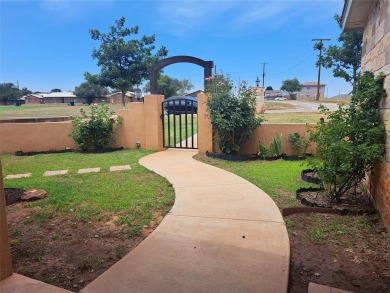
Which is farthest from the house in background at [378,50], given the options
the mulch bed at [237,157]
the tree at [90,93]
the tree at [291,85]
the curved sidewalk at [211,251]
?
the tree at [291,85]

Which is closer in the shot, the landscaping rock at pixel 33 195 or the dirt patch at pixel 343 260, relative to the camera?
the dirt patch at pixel 343 260

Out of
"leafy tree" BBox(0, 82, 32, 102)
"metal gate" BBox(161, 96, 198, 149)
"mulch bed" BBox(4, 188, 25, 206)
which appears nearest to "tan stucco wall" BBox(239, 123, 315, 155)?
"metal gate" BBox(161, 96, 198, 149)

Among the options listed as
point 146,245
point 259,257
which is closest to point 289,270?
point 259,257

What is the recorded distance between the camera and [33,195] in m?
4.18

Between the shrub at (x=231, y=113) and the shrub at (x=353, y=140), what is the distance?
9.25 ft

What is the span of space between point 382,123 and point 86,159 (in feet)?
20.7

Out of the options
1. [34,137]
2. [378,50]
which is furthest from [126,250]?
[34,137]

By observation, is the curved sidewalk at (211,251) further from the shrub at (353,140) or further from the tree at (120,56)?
the tree at (120,56)

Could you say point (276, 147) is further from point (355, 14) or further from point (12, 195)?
point (12, 195)

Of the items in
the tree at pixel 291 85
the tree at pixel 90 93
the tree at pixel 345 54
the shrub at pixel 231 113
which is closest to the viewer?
the shrub at pixel 231 113

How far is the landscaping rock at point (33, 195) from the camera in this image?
4102 mm

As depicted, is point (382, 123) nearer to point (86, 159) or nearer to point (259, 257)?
point (259, 257)

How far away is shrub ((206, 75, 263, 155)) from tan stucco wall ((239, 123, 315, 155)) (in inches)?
9.2

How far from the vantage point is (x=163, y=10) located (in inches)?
253
